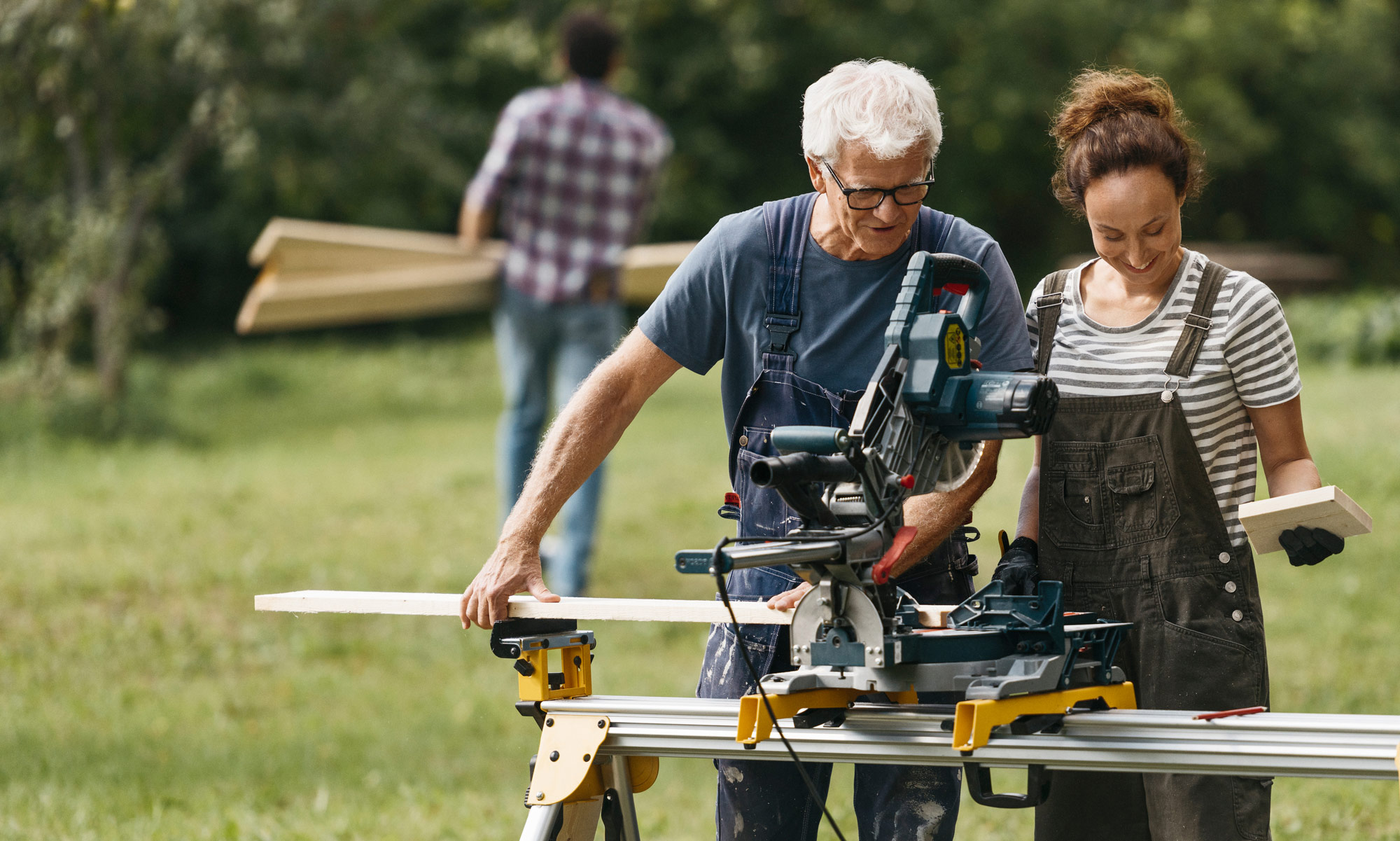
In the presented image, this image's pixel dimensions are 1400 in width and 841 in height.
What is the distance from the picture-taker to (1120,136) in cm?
277

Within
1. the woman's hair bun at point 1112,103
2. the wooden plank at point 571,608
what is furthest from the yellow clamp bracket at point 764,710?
the woman's hair bun at point 1112,103

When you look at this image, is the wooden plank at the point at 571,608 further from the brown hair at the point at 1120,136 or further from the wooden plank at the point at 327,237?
the wooden plank at the point at 327,237

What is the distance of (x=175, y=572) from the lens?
7297 mm

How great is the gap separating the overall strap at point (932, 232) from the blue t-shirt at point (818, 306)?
0.04 feet

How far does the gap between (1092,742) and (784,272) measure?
3.58 ft

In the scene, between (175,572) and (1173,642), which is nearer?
(1173,642)

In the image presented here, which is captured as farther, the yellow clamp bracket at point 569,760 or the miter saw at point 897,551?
the yellow clamp bracket at point 569,760

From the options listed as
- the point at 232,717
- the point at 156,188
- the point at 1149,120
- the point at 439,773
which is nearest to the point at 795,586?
the point at 1149,120

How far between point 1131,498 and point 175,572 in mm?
5666

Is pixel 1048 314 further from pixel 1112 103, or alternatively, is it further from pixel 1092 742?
pixel 1092 742

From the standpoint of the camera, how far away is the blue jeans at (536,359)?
21.3 ft

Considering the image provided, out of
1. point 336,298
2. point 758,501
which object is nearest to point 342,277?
point 336,298

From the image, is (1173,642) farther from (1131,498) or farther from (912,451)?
(912,451)

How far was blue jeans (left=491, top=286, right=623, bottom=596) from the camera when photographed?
649cm
